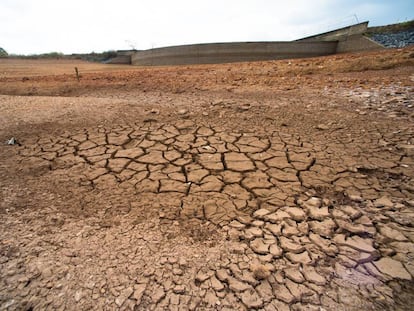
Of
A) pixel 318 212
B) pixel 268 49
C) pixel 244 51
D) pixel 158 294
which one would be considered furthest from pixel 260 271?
pixel 268 49

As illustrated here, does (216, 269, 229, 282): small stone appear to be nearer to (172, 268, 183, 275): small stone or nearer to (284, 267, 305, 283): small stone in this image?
(172, 268, 183, 275): small stone

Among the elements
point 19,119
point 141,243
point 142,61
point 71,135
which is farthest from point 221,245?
point 142,61

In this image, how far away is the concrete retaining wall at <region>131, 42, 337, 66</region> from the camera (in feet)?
47.2

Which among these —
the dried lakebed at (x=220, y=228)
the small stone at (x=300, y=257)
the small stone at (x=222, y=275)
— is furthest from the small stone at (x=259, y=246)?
the small stone at (x=222, y=275)

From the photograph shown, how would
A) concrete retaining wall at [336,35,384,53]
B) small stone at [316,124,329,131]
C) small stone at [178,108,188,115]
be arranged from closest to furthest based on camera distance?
small stone at [316,124,329,131]
small stone at [178,108,188,115]
concrete retaining wall at [336,35,384,53]

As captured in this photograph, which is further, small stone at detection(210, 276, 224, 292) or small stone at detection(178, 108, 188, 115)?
small stone at detection(178, 108, 188, 115)

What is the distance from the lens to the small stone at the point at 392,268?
104 centimetres

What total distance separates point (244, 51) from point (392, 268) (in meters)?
15.8

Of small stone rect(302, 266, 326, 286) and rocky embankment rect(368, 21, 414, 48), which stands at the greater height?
rocky embankment rect(368, 21, 414, 48)

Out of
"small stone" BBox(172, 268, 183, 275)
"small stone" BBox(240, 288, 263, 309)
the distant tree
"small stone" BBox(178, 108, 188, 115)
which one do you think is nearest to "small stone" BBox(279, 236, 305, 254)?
"small stone" BBox(240, 288, 263, 309)

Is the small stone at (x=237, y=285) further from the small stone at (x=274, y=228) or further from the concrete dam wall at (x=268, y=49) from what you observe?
the concrete dam wall at (x=268, y=49)

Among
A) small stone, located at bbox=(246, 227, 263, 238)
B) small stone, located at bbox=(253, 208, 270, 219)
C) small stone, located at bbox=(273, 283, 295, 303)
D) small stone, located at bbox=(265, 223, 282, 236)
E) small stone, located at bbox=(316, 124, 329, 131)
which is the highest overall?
small stone, located at bbox=(316, 124, 329, 131)

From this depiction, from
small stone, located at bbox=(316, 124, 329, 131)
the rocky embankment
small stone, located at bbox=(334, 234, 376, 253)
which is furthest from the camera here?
the rocky embankment

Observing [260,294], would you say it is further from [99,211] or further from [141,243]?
[99,211]
